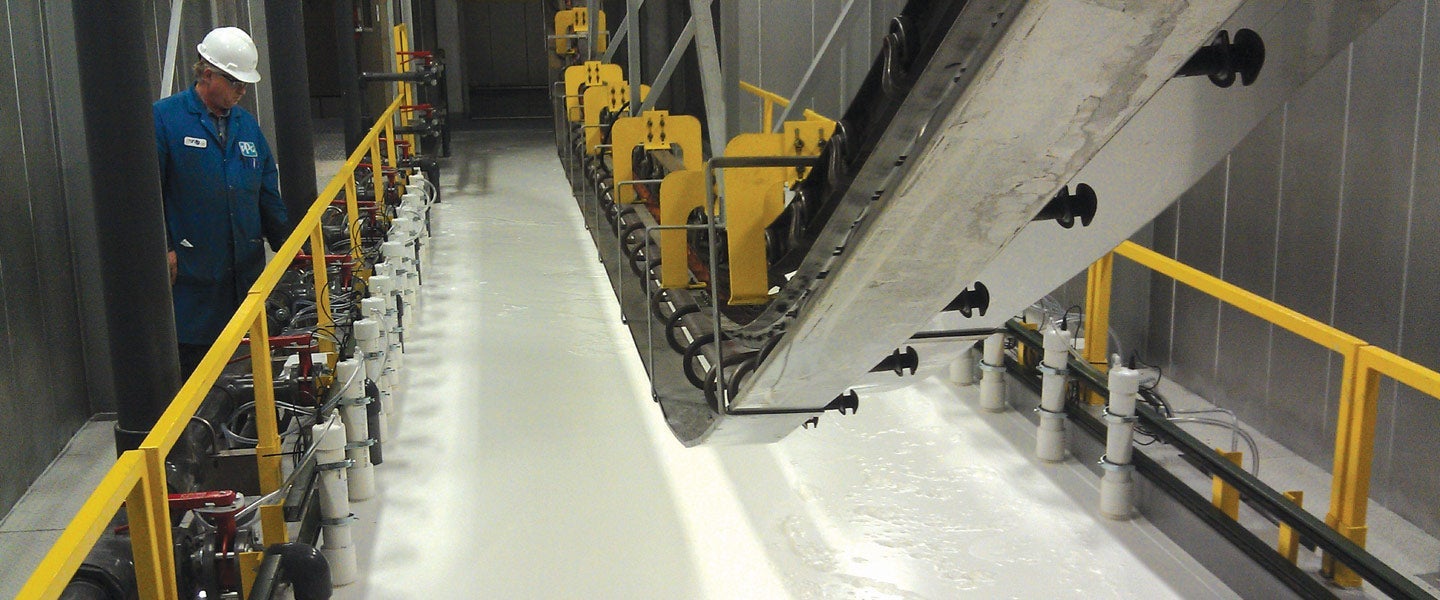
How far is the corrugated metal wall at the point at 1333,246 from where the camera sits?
15.4 ft

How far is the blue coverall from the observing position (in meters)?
4.97

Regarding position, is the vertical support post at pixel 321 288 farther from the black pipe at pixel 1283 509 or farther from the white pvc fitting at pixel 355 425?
the black pipe at pixel 1283 509

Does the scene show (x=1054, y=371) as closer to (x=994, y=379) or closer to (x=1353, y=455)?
(x=994, y=379)

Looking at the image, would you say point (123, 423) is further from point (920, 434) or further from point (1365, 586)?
point (1365, 586)

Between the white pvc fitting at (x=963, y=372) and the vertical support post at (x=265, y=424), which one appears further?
the white pvc fitting at (x=963, y=372)

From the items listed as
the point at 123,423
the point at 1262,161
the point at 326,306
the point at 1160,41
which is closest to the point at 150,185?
the point at 123,423

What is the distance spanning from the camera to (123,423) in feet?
13.4

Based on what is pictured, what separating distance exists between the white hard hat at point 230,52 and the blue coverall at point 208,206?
20cm

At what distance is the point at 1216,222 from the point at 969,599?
2.92 metres

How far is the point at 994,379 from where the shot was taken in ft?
18.8

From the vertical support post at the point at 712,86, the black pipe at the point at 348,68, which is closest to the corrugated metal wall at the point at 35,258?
the vertical support post at the point at 712,86

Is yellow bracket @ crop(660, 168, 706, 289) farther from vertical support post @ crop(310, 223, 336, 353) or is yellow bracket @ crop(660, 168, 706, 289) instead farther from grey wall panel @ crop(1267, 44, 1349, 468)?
grey wall panel @ crop(1267, 44, 1349, 468)

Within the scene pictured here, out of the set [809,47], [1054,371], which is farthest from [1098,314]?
[809,47]

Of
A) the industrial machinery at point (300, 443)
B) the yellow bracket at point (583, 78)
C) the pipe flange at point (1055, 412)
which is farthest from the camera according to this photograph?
the yellow bracket at point (583, 78)
